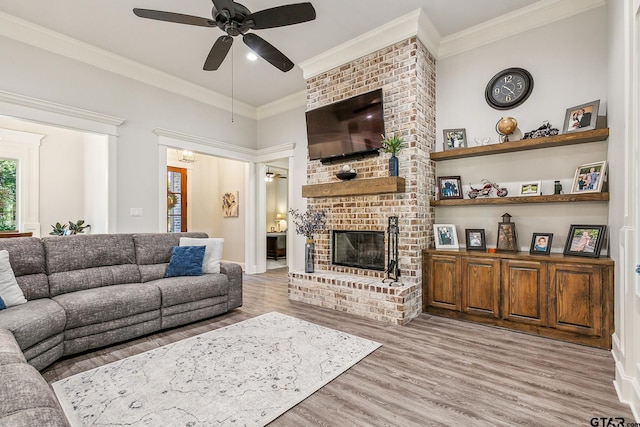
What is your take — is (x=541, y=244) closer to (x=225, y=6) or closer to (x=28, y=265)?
(x=225, y=6)

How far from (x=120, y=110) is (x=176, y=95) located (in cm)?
94

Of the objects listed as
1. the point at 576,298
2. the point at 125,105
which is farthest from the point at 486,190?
the point at 125,105

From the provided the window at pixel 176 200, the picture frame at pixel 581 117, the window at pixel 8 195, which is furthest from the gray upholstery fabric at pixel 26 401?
the window at pixel 176 200

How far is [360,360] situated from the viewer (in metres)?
2.39

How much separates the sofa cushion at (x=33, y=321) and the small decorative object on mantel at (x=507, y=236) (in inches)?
163

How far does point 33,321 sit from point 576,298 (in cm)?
434

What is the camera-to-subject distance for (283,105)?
5781mm

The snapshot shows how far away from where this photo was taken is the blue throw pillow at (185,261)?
3.51 metres

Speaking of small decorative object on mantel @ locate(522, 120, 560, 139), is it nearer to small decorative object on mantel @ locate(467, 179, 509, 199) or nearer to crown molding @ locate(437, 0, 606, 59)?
small decorative object on mantel @ locate(467, 179, 509, 199)

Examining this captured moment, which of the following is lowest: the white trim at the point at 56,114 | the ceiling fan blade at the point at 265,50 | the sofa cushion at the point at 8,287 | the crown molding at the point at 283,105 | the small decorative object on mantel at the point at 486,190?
the sofa cushion at the point at 8,287

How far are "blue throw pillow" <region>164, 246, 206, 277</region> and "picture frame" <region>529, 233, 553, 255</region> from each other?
3660mm

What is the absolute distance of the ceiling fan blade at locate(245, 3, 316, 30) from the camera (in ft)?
7.98

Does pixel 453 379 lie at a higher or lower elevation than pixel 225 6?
lower

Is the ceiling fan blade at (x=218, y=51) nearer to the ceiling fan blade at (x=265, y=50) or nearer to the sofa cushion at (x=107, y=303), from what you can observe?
the ceiling fan blade at (x=265, y=50)
